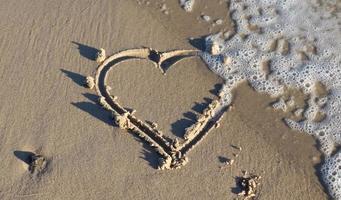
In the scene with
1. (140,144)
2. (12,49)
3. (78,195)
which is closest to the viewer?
(78,195)

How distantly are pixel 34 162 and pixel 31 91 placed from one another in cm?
76

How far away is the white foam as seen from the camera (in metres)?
4.46

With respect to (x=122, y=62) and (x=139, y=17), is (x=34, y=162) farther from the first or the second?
Result: (x=139, y=17)

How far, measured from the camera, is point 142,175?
400 centimetres

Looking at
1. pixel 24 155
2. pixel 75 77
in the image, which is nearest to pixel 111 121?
pixel 75 77

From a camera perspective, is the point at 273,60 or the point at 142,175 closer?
the point at 142,175

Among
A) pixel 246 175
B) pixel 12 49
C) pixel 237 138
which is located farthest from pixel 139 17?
pixel 246 175

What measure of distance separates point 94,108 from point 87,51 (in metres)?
0.67

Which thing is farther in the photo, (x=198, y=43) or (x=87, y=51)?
(x=198, y=43)

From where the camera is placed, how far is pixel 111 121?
14.0ft

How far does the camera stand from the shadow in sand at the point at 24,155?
13.2 ft

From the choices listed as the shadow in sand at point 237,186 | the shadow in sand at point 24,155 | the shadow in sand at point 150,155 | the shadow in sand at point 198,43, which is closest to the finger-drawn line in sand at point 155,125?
the shadow in sand at point 150,155

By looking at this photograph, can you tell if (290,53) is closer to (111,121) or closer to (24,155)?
(111,121)

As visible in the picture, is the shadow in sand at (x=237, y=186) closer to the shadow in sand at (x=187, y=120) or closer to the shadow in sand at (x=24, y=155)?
the shadow in sand at (x=187, y=120)
